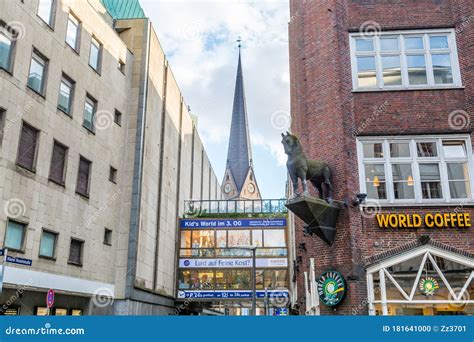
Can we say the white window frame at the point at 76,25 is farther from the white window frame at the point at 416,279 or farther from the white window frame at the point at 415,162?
the white window frame at the point at 416,279

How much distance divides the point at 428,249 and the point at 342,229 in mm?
2555

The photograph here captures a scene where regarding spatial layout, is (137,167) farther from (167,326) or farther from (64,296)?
(167,326)

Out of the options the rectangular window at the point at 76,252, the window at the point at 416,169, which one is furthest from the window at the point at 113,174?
the window at the point at 416,169

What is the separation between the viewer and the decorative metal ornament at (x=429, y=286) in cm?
1354

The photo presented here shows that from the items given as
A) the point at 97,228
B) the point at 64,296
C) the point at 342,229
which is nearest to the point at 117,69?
the point at 97,228

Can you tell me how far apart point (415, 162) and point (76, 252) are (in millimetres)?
17664

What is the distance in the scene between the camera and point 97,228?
26.7 m

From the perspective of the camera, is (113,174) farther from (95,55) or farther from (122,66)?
(122,66)

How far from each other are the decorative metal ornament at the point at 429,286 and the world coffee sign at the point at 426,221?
5.28 feet

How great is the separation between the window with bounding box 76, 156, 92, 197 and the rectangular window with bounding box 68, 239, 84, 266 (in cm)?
264

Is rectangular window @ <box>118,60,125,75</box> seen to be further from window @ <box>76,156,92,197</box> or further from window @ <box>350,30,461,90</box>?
window @ <box>350,30,461,90</box>

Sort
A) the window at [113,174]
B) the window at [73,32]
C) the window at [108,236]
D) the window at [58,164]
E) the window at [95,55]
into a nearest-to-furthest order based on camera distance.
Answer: the window at [58,164] → the window at [73,32] → the window at [95,55] → the window at [108,236] → the window at [113,174]

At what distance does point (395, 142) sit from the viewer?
50.2 ft

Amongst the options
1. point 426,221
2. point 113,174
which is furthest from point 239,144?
point 426,221
